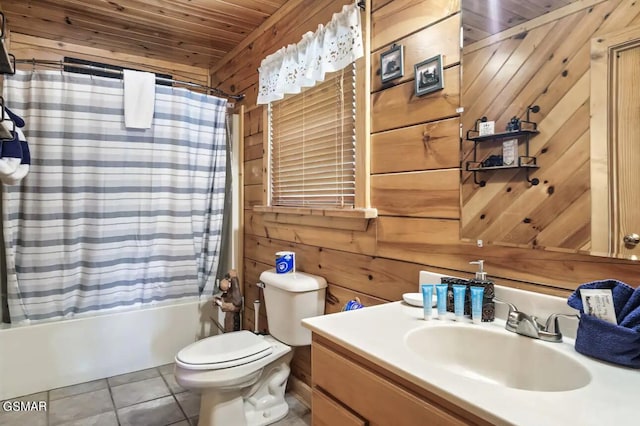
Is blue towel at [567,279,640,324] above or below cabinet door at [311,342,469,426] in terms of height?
above

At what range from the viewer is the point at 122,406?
7.04ft

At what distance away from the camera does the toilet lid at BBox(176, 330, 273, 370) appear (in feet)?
5.64

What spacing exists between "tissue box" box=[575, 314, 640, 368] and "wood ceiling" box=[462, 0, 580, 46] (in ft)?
2.78

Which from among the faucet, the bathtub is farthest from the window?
the bathtub

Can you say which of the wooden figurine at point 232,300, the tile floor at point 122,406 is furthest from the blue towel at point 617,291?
the wooden figurine at point 232,300

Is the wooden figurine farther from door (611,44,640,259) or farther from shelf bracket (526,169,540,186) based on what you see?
door (611,44,640,259)

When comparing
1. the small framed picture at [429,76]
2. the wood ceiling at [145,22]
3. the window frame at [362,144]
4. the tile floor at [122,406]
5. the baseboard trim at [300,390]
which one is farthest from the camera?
the wood ceiling at [145,22]

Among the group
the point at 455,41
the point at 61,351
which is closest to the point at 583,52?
the point at 455,41

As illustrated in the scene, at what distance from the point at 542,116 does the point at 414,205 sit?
1.72ft

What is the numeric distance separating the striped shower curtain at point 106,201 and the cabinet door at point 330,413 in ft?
5.97

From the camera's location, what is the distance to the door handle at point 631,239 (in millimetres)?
929

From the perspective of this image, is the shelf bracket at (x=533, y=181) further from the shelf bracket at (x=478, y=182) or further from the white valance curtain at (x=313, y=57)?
the white valance curtain at (x=313, y=57)

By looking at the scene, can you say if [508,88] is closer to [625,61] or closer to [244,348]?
[625,61]

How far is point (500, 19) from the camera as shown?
1225 mm
